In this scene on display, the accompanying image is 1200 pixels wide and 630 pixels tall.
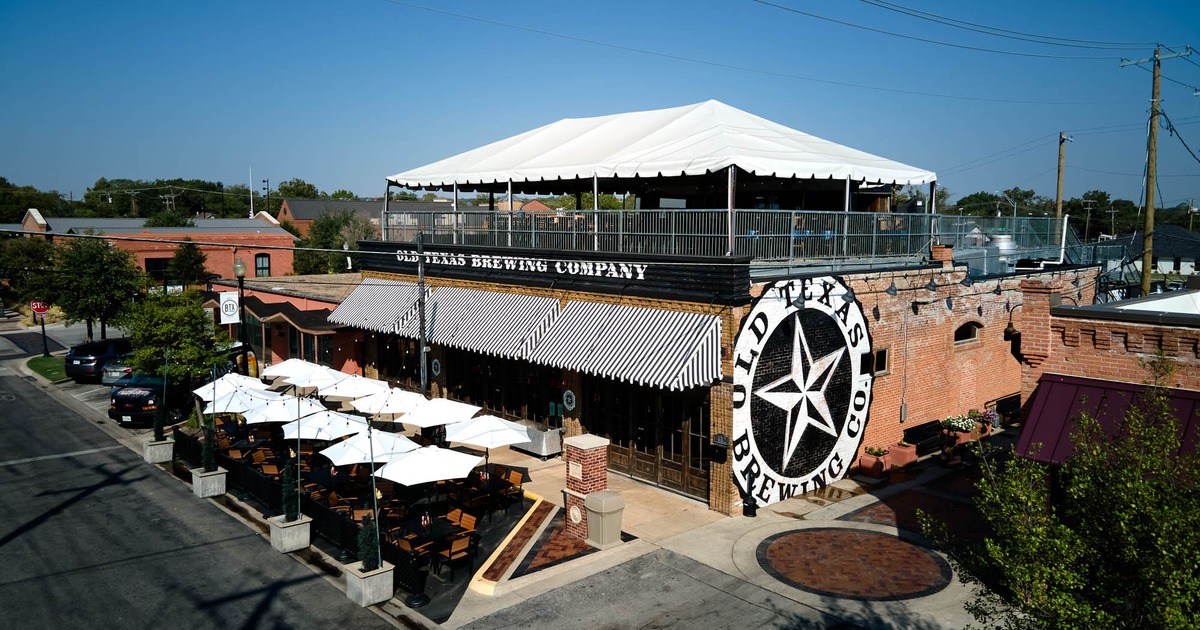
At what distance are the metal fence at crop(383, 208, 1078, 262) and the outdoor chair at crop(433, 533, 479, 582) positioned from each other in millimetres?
7701

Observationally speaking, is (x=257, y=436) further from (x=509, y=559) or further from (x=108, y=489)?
(x=509, y=559)

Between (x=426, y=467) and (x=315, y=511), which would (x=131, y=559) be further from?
(x=426, y=467)

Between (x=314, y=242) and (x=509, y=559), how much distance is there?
7125 cm

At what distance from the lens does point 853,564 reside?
46.6 ft

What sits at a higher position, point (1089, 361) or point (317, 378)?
point (1089, 361)

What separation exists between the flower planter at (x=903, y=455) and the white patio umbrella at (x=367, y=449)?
1161 cm

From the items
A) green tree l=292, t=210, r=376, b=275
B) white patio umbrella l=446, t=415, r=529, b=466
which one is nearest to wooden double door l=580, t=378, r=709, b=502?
white patio umbrella l=446, t=415, r=529, b=466

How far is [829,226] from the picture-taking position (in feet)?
64.8

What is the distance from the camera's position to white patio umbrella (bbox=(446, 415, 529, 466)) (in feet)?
55.0

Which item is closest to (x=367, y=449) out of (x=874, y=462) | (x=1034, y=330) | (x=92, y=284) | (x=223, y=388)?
(x=223, y=388)

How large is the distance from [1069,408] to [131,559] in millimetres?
15508

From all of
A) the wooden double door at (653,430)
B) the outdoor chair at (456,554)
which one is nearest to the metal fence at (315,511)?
the outdoor chair at (456,554)

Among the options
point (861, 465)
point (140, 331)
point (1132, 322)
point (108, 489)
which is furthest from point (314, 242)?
point (1132, 322)

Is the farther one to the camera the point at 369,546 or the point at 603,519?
the point at 603,519
